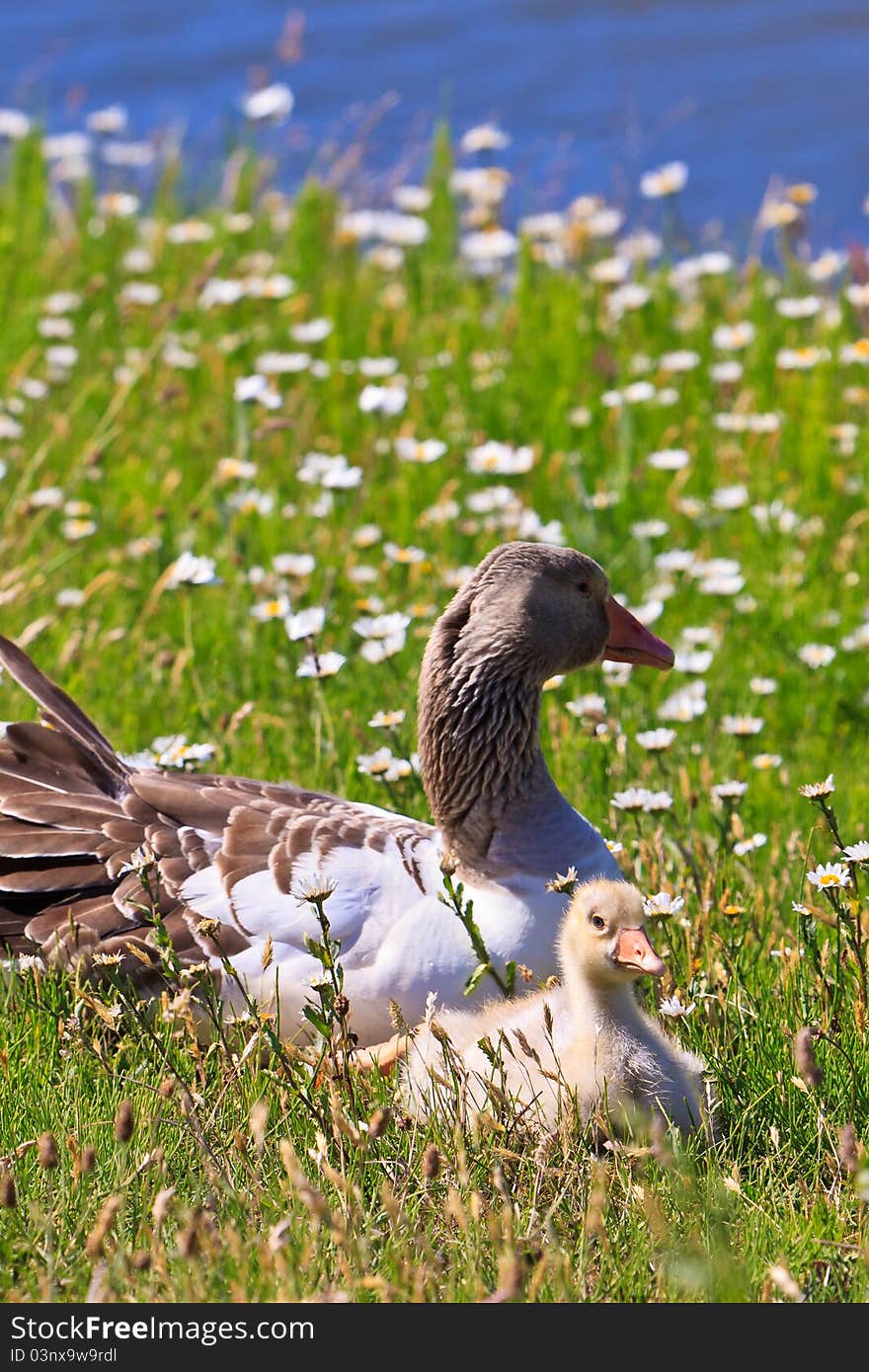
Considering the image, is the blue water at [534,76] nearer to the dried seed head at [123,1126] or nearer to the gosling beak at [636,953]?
the gosling beak at [636,953]

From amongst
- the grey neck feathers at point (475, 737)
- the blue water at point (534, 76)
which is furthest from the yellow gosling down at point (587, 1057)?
the blue water at point (534, 76)

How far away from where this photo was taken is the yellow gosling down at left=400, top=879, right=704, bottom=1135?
384 centimetres

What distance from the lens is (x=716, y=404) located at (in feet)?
30.4

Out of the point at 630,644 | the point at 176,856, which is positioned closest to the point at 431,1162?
the point at 176,856

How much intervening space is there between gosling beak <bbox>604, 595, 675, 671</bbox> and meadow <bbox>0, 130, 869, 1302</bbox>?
1.01 ft

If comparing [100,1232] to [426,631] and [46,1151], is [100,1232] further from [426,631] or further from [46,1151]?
[426,631]

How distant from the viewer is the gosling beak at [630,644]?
17.0 ft

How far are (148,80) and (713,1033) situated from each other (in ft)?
48.3

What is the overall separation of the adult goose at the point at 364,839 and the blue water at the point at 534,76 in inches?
360

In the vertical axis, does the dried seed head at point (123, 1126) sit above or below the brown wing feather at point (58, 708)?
above

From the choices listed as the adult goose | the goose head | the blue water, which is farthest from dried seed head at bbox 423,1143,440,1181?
the blue water

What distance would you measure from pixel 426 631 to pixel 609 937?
125 inches
